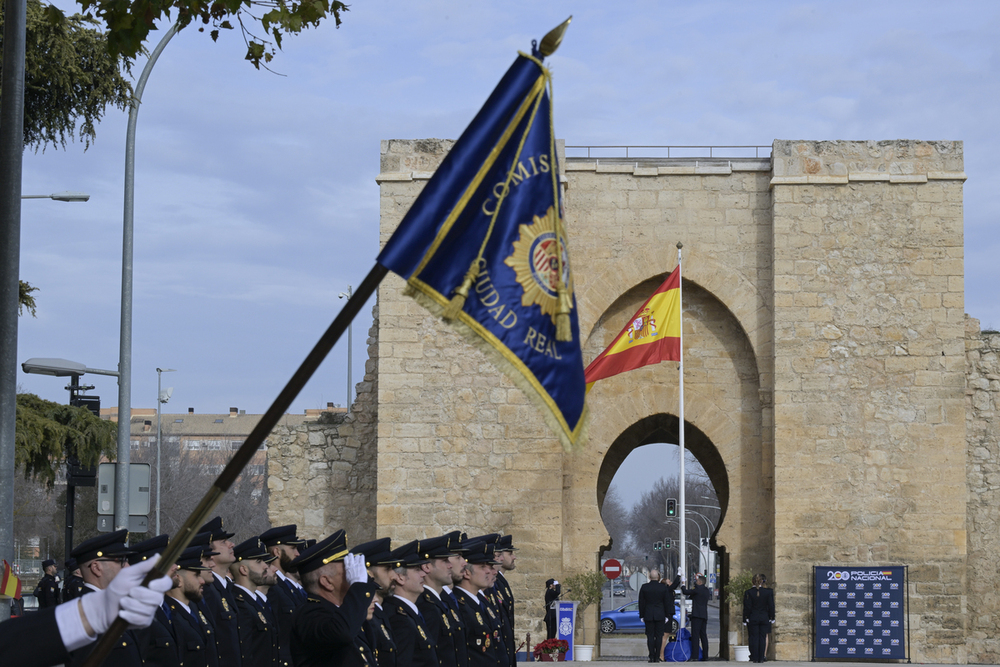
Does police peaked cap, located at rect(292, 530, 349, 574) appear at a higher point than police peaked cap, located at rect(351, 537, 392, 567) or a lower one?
higher

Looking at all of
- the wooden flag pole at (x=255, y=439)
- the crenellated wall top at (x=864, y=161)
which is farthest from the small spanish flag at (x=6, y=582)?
the crenellated wall top at (x=864, y=161)

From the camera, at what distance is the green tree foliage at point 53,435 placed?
46.8 feet

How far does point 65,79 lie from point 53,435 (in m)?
4.15

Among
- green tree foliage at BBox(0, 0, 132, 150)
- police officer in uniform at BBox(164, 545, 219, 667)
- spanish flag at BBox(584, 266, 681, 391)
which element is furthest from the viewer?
spanish flag at BBox(584, 266, 681, 391)

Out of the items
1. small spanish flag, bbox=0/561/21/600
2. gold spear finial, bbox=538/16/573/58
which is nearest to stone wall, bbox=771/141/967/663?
small spanish flag, bbox=0/561/21/600

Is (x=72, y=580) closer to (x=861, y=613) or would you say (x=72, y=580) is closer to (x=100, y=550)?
(x=100, y=550)

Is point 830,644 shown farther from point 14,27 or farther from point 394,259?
point 394,259

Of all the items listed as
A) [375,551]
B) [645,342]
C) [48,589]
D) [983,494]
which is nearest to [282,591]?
[375,551]

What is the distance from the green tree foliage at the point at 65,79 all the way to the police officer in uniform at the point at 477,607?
7641mm

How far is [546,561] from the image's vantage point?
19.1 metres

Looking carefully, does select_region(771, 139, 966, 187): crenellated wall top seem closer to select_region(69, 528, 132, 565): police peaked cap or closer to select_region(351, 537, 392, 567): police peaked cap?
select_region(351, 537, 392, 567): police peaked cap

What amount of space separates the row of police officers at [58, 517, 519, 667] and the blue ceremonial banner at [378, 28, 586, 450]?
2.09 metres

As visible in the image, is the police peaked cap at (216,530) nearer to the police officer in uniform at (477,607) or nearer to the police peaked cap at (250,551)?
the police peaked cap at (250,551)

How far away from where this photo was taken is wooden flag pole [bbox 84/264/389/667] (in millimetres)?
3211
